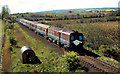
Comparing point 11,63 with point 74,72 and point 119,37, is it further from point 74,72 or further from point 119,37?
point 119,37

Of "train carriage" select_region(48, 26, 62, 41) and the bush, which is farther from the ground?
"train carriage" select_region(48, 26, 62, 41)

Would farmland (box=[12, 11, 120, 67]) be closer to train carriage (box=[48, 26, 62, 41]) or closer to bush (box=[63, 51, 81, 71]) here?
train carriage (box=[48, 26, 62, 41])

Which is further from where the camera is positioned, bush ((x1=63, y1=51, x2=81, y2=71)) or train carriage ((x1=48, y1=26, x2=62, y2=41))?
train carriage ((x1=48, y1=26, x2=62, y2=41))

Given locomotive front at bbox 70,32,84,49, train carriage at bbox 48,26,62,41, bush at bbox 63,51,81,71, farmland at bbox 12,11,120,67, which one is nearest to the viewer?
bush at bbox 63,51,81,71

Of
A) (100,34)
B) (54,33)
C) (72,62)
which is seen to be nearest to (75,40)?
(72,62)

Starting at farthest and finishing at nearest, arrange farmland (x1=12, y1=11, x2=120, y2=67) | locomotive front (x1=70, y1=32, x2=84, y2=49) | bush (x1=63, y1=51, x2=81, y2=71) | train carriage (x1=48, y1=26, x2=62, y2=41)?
1. train carriage (x1=48, y1=26, x2=62, y2=41)
2. locomotive front (x1=70, y1=32, x2=84, y2=49)
3. farmland (x1=12, y1=11, x2=120, y2=67)
4. bush (x1=63, y1=51, x2=81, y2=71)

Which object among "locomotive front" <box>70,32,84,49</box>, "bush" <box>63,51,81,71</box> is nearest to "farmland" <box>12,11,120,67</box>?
"locomotive front" <box>70,32,84,49</box>

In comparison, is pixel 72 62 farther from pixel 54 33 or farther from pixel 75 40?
pixel 54 33

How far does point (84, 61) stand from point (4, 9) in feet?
254

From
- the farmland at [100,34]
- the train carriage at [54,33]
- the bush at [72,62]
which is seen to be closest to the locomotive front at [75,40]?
the farmland at [100,34]

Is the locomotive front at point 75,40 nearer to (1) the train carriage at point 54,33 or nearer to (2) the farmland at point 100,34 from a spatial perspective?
(2) the farmland at point 100,34

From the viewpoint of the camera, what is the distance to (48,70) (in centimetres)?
1445

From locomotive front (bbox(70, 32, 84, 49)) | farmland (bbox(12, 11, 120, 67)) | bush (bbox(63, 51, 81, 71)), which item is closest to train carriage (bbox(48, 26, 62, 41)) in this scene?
locomotive front (bbox(70, 32, 84, 49))

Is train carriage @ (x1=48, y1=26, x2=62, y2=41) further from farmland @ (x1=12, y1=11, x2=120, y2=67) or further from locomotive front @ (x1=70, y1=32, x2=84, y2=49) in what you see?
farmland @ (x1=12, y1=11, x2=120, y2=67)
